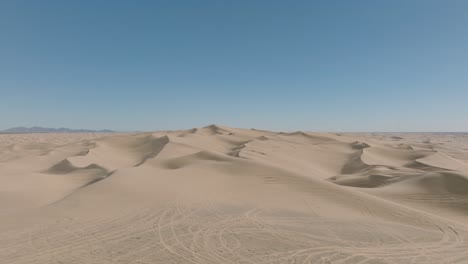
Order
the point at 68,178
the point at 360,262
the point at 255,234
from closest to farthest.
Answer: the point at 360,262, the point at 255,234, the point at 68,178

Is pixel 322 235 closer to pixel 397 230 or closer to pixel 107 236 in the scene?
pixel 397 230

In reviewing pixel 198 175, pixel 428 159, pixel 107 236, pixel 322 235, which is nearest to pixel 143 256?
pixel 107 236

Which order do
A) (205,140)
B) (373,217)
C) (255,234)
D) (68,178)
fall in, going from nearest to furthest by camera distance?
(255,234) < (373,217) < (68,178) < (205,140)

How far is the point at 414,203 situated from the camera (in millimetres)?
9500

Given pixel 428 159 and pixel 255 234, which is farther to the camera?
pixel 428 159

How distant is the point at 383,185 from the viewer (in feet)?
38.9

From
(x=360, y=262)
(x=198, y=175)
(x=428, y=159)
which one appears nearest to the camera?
(x=360, y=262)

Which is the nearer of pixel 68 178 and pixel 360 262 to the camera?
pixel 360 262

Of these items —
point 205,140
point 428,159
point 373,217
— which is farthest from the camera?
point 205,140

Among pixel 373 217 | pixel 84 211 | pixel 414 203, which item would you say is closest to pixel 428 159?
pixel 414 203

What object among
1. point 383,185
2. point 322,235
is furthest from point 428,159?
point 322,235

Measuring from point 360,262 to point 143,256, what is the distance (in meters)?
3.41

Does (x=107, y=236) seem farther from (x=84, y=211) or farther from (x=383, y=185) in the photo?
(x=383, y=185)

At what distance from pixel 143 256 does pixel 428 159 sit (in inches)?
813
